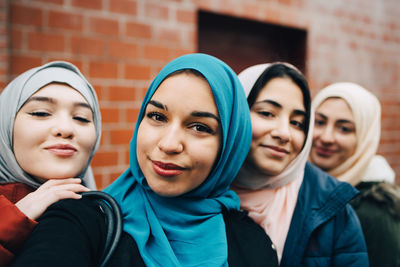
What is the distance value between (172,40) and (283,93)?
1624 millimetres

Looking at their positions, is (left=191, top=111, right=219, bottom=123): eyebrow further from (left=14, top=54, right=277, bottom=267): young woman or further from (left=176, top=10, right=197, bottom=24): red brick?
(left=176, top=10, right=197, bottom=24): red brick

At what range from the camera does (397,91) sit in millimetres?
4801

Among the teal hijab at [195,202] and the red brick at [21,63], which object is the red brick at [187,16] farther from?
the teal hijab at [195,202]

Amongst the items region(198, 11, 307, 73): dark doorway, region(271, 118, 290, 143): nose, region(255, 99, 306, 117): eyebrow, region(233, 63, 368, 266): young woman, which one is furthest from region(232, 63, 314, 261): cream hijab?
region(198, 11, 307, 73): dark doorway

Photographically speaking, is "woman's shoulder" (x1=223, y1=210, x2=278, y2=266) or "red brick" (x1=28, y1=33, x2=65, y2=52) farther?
"red brick" (x1=28, y1=33, x2=65, y2=52)

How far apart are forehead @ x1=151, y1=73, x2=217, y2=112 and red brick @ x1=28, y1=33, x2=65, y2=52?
1.52m

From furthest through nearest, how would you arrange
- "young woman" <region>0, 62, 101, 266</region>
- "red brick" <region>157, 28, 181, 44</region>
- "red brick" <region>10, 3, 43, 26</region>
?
"red brick" <region>157, 28, 181, 44</region>
"red brick" <region>10, 3, 43, 26</region>
"young woman" <region>0, 62, 101, 266</region>

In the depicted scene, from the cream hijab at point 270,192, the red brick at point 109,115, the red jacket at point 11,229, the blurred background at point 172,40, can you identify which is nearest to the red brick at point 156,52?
the blurred background at point 172,40

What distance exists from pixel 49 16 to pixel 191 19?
48.0 inches

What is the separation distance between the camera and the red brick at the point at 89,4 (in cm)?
238

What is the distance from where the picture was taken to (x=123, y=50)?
102 inches

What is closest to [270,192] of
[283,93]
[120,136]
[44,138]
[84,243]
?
[283,93]

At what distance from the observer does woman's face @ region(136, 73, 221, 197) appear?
3.62 ft

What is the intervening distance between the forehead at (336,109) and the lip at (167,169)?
1338 mm
